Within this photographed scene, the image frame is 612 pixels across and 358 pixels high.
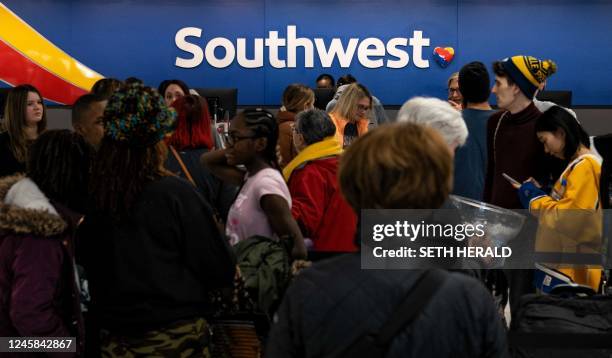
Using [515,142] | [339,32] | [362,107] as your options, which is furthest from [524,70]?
[339,32]

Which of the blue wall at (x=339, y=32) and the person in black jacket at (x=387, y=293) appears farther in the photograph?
the blue wall at (x=339, y=32)

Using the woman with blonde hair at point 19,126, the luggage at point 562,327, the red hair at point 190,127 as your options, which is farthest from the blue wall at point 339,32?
the luggage at point 562,327

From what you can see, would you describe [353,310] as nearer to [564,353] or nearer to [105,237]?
[105,237]

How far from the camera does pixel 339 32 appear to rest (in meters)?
9.76

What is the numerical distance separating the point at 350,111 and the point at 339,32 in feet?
16.9

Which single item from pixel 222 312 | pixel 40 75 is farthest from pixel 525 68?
pixel 40 75

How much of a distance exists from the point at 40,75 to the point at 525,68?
7081 millimetres

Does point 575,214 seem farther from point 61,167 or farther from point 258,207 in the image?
point 61,167

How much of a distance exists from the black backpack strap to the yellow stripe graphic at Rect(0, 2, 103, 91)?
8896 millimetres

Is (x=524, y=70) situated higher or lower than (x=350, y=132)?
higher

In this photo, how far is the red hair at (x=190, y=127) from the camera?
3600mm

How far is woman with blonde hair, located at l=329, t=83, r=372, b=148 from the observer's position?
187 inches

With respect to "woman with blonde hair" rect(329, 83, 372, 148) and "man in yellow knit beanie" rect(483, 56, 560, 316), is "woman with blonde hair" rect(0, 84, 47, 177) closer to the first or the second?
"woman with blonde hair" rect(329, 83, 372, 148)

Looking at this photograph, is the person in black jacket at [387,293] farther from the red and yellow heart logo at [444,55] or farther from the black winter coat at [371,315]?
the red and yellow heart logo at [444,55]
